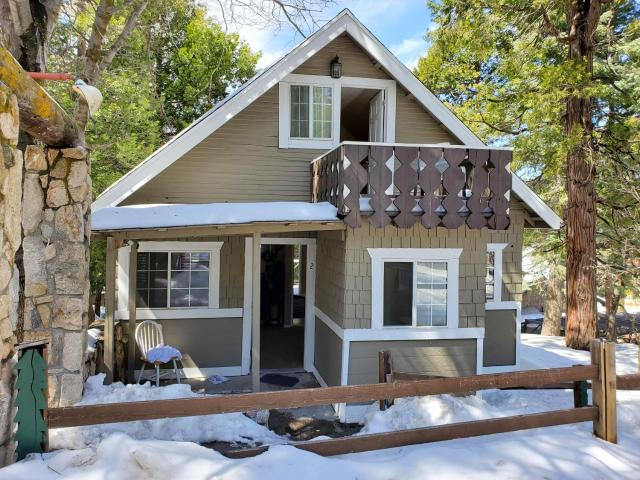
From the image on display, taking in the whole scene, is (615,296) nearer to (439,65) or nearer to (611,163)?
(611,163)

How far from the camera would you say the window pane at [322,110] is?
844 cm

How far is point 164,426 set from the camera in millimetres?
4820

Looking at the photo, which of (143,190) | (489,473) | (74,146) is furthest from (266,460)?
(143,190)

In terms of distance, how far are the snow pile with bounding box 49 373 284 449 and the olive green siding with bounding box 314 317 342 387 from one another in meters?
1.86

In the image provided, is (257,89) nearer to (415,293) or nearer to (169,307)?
(169,307)

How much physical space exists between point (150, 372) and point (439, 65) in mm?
15388

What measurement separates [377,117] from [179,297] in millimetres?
5072

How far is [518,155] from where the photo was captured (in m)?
13.0

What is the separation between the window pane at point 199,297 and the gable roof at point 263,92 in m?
2.03

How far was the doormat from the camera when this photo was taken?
786 centimetres

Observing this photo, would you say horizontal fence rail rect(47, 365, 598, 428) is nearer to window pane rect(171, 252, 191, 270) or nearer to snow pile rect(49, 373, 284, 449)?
snow pile rect(49, 373, 284, 449)

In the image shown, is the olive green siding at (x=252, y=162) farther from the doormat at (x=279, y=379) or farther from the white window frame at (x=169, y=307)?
the doormat at (x=279, y=379)

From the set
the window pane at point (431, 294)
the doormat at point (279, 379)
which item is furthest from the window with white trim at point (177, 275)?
the window pane at point (431, 294)

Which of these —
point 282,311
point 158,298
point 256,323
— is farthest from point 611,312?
point 158,298
